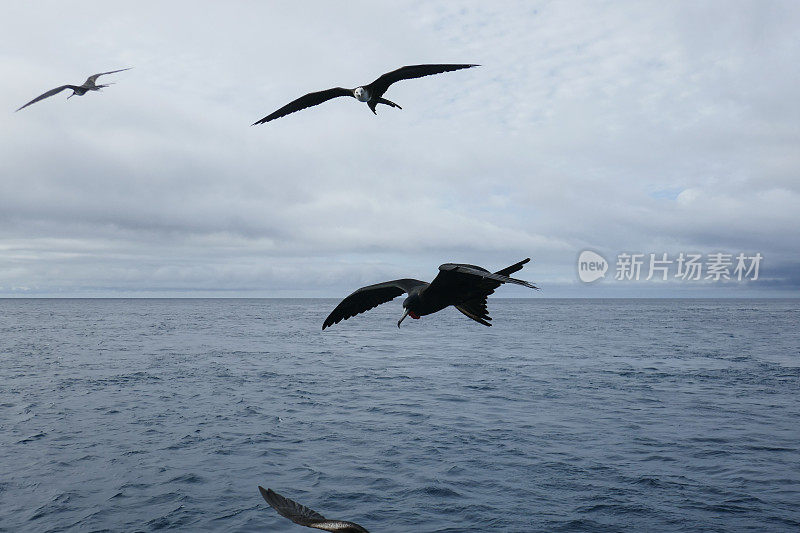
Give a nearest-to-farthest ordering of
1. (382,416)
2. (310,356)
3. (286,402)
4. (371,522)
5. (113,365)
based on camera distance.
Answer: (371,522) → (382,416) → (286,402) → (113,365) → (310,356)

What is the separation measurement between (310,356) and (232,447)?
88.0ft

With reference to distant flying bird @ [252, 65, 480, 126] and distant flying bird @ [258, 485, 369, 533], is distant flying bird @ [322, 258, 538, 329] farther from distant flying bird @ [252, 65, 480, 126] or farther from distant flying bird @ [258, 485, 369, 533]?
distant flying bird @ [252, 65, 480, 126]

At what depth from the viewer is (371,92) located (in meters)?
8.73

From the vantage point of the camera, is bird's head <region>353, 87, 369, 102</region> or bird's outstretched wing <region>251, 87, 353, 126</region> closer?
bird's head <region>353, 87, 369, 102</region>

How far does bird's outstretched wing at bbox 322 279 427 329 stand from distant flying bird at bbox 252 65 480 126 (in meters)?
2.46

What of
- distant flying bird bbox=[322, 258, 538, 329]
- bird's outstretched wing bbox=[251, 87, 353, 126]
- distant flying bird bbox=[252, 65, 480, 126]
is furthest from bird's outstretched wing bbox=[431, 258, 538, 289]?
bird's outstretched wing bbox=[251, 87, 353, 126]

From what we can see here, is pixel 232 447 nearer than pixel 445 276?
No

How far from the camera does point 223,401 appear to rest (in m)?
26.8

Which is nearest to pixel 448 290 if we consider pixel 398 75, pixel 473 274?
pixel 473 274

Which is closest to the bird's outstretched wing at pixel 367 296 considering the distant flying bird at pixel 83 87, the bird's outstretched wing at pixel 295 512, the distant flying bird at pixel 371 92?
the distant flying bird at pixel 371 92

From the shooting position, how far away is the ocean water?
1411 cm

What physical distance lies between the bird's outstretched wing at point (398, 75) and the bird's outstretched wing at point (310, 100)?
20.3 inches

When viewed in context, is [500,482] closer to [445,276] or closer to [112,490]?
[112,490]

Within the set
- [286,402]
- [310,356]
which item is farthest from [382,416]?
[310,356]
